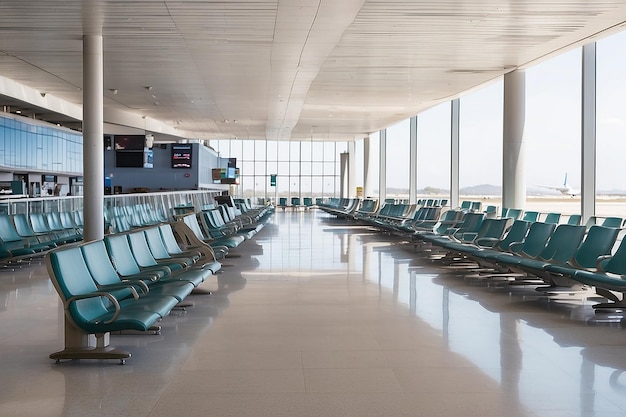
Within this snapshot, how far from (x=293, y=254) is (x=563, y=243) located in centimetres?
573

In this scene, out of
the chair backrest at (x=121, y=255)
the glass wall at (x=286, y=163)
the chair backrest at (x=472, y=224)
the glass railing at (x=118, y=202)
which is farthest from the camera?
the glass wall at (x=286, y=163)

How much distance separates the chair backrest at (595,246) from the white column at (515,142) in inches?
317

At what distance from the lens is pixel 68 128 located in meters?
25.4

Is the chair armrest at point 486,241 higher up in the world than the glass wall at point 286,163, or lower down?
lower down

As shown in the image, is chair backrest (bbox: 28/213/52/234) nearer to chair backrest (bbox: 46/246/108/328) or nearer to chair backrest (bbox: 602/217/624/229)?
chair backrest (bbox: 46/246/108/328)

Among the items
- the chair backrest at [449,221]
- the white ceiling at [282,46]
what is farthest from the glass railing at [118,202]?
the chair backrest at [449,221]

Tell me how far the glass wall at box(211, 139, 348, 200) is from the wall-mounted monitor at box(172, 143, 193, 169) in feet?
49.5

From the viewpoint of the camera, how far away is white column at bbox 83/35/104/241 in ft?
35.7

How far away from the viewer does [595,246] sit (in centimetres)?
741

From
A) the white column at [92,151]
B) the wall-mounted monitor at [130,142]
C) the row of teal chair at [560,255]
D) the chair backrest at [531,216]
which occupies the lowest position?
the row of teal chair at [560,255]

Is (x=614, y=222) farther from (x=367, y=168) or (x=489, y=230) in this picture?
(x=367, y=168)

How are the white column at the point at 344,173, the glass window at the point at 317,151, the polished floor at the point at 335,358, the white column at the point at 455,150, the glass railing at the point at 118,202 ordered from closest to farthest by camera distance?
the polished floor at the point at 335,358, the glass railing at the point at 118,202, the white column at the point at 455,150, the white column at the point at 344,173, the glass window at the point at 317,151

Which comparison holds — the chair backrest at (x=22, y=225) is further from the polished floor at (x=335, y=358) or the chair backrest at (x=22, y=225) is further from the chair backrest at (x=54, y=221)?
the polished floor at (x=335, y=358)

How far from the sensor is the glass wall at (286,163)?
46719mm
